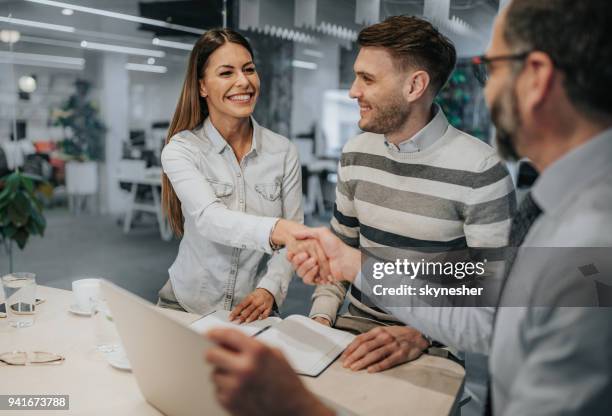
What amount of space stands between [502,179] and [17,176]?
360 centimetres

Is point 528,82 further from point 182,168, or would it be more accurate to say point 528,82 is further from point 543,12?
point 182,168

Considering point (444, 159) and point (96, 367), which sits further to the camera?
point (444, 159)

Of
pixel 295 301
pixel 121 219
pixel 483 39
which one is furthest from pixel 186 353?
pixel 121 219

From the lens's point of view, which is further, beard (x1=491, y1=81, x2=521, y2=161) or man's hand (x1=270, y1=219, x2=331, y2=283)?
man's hand (x1=270, y1=219, x2=331, y2=283)

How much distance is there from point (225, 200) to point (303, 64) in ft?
11.3

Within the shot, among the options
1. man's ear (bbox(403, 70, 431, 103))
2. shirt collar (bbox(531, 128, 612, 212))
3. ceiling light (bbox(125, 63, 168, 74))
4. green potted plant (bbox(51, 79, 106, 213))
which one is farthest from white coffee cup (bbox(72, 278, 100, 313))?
ceiling light (bbox(125, 63, 168, 74))

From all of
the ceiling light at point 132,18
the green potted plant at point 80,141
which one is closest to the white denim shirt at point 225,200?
the ceiling light at point 132,18

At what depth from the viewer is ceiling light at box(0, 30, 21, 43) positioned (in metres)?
4.46

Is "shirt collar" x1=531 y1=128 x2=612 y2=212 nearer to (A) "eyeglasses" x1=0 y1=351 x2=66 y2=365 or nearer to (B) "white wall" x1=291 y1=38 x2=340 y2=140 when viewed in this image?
(A) "eyeglasses" x1=0 y1=351 x2=66 y2=365

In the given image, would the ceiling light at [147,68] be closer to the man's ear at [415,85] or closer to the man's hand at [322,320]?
the man's ear at [415,85]

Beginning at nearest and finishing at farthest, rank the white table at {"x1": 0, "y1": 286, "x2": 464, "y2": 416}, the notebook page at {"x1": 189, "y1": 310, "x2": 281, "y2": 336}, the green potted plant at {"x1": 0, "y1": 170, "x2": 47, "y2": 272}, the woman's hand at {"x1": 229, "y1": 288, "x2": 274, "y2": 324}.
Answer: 1. the white table at {"x1": 0, "y1": 286, "x2": 464, "y2": 416}
2. the notebook page at {"x1": 189, "y1": 310, "x2": 281, "y2": 336}
3. the woman's hand at {"x1": 229, "y1": 288, "x2": 274, "y2": 324}
4. the green potted plant at {"x1": 0, "y1": 170, "x2": 47, "y2": 272}

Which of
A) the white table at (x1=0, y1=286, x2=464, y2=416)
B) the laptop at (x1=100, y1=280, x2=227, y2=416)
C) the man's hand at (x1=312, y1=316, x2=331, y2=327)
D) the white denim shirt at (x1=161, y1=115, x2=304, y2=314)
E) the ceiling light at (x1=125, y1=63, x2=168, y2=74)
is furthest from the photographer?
the ceiling light at (x1=125, y1=63, x2=168, y2=74)

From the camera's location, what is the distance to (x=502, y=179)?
1.67 m

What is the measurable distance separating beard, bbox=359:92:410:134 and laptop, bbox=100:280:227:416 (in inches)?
43.9
